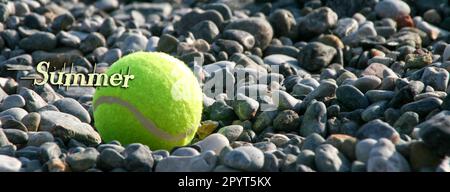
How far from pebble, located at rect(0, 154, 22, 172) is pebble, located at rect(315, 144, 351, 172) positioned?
1323 mm

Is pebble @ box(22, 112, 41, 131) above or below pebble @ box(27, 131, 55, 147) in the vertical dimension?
below

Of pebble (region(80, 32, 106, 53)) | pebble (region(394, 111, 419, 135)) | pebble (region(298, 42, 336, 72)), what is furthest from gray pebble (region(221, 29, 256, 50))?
pebble (region(394, 111, 419, 135))

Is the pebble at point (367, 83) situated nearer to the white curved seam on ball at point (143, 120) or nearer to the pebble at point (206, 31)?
the white curved seam on ball at point (143, 120)

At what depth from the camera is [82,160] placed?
11.3ft

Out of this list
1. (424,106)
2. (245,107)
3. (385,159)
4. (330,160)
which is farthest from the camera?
(245,107)

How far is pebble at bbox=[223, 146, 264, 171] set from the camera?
3342 mm

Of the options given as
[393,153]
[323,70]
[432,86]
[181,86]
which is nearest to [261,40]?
[323,70]

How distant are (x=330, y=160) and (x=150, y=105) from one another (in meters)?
1.02

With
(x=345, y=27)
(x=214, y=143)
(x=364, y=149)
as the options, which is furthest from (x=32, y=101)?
(x=345, y=27)

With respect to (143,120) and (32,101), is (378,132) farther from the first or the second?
(32,101)

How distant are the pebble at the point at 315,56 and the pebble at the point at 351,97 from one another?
1.38 meters

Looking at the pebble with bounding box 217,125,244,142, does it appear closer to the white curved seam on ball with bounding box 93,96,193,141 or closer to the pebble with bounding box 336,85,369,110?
the white curved seam on ball with bounding box 93,96,193,141

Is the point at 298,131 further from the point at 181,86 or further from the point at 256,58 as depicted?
the point at 256,58
